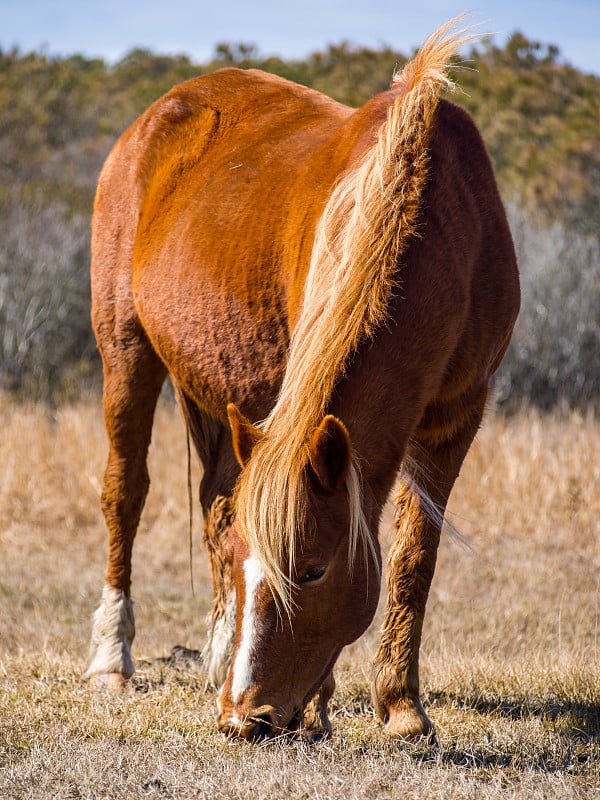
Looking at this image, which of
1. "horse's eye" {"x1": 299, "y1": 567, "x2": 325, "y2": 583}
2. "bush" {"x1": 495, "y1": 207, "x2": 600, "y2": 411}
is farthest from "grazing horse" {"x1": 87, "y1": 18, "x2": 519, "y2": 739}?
"bush" {"x1": 495, "y1": 207, "x2": 600, "y2": 411}

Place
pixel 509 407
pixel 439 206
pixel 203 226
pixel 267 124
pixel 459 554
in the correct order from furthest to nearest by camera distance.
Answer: pixel 509 407
pixel 459 554
pixel 267 124
pixel 203 226
pixel 439 206

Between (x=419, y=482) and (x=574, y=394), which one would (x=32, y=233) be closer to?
(x=574, y=394)

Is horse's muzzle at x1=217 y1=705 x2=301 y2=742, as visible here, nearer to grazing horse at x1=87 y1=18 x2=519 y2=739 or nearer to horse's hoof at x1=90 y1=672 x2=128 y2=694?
grazing horse at x1=87 y1=18 x2=519 y2=739

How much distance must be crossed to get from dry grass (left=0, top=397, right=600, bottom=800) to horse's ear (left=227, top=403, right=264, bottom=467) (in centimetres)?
76

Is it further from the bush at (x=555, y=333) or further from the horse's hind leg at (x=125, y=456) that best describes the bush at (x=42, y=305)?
the horse's hind leg at (x=125, y=456)

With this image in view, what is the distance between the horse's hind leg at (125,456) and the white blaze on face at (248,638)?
6.25 ft

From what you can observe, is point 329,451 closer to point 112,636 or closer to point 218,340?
point 218,340

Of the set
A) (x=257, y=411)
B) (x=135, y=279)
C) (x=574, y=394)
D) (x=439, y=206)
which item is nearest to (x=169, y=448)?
(x=135, y=279)

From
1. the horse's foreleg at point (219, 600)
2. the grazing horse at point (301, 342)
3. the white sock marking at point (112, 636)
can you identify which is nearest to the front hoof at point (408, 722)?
the grazing horse at point (301, 342)

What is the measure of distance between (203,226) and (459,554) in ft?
12.0

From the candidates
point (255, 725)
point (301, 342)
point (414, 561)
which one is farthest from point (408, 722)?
point (301, 342)

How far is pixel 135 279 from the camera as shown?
162 inches

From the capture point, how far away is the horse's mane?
2.37 meters

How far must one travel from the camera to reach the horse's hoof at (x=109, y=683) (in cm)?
387
